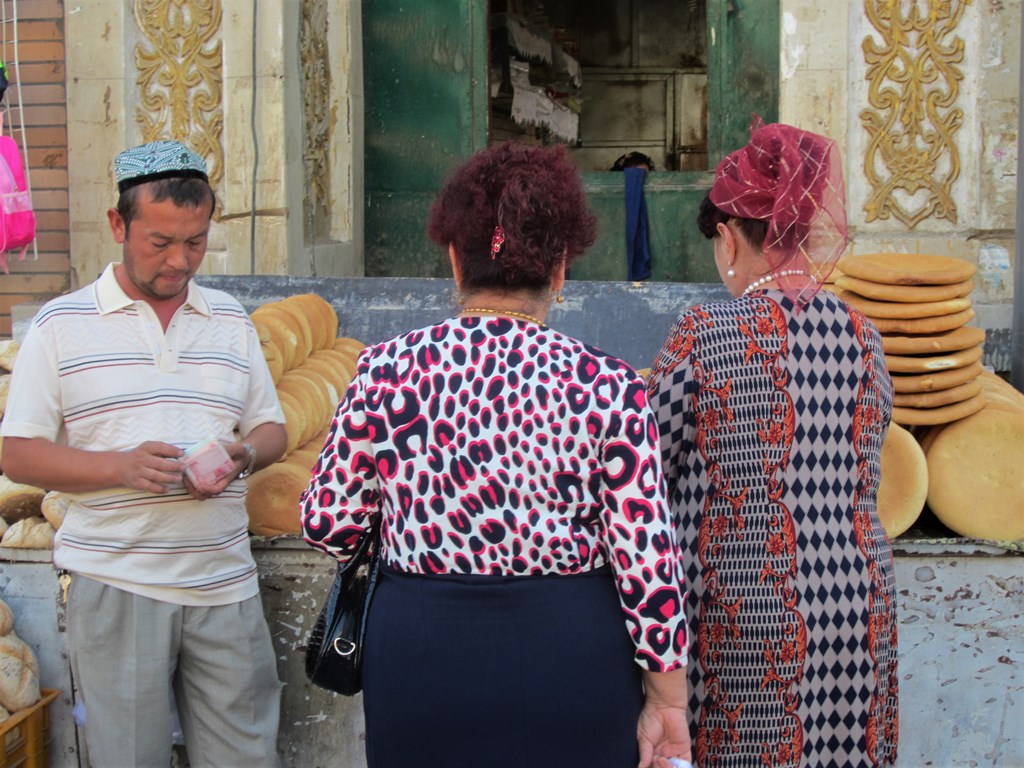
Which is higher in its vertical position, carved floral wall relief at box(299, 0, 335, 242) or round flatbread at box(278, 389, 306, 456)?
carved floral wall relief at box(299, 0, 335, 242)

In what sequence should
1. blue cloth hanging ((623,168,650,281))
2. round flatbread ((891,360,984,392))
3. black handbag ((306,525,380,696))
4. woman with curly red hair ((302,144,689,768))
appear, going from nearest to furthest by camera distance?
woman with curly red hair ((302,144,689,768)) < black handbag ((306,525,380,696)) < round flatbread ((891,360,984,392)) < blue cloth hanging ((623,168,650,281))

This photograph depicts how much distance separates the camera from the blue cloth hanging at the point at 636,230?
6008 mm

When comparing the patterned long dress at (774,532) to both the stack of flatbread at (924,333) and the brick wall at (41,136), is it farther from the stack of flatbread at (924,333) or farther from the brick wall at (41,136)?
the brick wall at (41,136)

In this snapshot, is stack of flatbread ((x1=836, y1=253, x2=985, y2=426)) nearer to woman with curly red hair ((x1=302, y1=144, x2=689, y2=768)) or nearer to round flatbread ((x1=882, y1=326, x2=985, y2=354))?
round flatbread ((x1=882, y1=326, x2=985, y2=354))

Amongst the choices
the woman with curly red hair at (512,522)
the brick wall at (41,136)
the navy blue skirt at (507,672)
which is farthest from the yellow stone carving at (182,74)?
the navy blue skirt at (507,672)

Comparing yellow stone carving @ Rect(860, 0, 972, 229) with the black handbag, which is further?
yellow stone carving @ Rect(860, 0, 972, 229)

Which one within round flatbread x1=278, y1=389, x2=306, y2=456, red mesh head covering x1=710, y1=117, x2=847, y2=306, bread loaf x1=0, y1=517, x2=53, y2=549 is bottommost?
bread loaf x1=0, y1=517, x2=53, y2=549

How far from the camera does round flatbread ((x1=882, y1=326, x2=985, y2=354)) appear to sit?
120 inches

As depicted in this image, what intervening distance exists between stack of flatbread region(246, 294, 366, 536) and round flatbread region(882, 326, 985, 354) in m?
1.58

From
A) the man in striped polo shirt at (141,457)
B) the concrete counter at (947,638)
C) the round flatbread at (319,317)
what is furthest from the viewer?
the round flatbread at (319,317)

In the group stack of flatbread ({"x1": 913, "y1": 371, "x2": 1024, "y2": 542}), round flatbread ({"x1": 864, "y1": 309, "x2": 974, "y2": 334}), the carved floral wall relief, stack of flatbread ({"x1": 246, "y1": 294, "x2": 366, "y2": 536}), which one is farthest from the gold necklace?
the carved floral wall relief

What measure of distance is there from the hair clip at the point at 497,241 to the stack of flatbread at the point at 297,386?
142 centimetres

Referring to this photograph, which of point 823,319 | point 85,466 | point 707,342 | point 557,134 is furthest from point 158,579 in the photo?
point 557,134

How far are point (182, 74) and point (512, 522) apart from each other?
4.06 m
